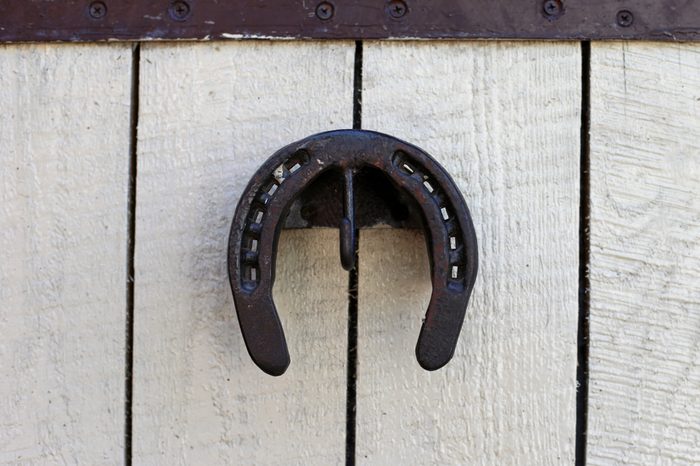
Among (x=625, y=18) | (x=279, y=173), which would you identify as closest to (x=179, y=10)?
(x=279, y=173)

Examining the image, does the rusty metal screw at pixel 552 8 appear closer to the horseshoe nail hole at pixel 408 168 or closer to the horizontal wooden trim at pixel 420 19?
the horizontal wooden trim at pixel 420 19

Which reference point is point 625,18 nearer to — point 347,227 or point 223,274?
point 347,227

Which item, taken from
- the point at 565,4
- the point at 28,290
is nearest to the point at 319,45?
the point at 565,4

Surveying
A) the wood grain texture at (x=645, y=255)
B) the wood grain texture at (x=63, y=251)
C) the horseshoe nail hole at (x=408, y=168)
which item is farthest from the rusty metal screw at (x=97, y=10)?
the wood grain texture at (x=645, y=255)

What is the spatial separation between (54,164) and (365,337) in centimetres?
33

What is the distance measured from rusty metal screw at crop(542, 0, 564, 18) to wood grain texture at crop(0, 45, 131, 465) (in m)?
0.39

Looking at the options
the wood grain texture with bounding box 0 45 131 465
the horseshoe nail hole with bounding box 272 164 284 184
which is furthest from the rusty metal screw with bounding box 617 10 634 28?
the wood grain texture with bounding box 0 45 131 465

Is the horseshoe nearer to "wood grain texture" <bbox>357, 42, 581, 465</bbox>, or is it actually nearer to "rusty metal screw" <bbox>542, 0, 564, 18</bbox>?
"wood grain texture" <bbox>357, 42, 581, 465</bbox>

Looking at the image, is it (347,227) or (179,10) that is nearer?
(347,227)

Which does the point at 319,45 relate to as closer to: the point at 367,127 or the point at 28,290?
the point at 367,127

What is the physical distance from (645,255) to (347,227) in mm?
288

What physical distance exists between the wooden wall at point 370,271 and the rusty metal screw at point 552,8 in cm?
3

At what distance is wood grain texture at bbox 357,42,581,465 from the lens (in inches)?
32.3

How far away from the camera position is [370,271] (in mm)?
829
